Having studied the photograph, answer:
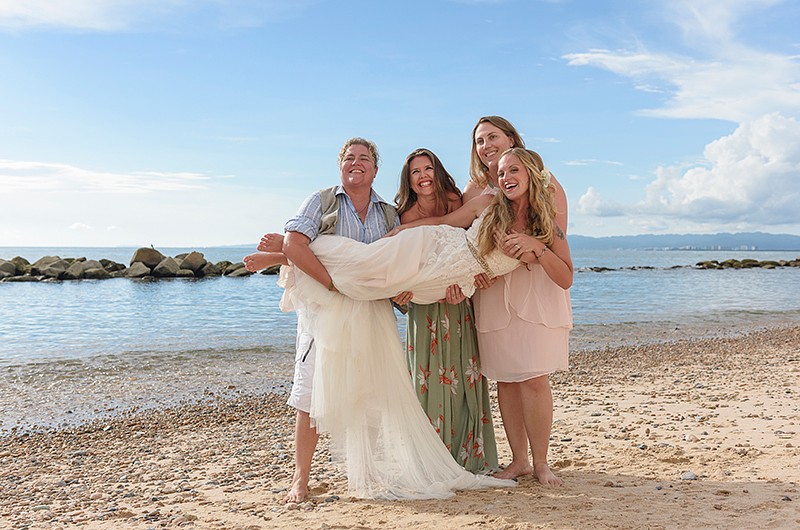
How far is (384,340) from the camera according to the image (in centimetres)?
412

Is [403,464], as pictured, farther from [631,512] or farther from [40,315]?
[40,315]

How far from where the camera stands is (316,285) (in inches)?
161

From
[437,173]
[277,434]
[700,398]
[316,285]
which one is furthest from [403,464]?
[700,398]

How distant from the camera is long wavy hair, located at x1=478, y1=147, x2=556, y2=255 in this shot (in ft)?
12.9

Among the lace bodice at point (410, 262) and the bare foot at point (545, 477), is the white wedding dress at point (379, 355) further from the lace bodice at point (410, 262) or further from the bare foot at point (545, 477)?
the bare foot at point (545, 477)

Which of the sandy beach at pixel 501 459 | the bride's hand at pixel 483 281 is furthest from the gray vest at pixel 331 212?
the sandy beach at pixel 501 459

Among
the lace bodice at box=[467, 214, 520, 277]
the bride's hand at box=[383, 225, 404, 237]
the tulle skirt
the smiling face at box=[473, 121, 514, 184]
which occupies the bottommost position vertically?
the tulle skirt

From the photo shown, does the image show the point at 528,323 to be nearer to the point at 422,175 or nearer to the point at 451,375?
the point at 451,375

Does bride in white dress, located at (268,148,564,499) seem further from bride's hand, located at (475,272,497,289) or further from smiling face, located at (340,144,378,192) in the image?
smiling face, located at (340,144,378,192)

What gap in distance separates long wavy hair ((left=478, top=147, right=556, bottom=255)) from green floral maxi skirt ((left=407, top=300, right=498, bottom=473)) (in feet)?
2.01

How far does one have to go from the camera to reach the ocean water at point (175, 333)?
30.2 feet

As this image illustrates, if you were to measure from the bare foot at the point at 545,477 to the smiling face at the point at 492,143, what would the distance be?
189cm

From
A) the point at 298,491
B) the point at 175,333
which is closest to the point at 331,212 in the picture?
the point at 298,491

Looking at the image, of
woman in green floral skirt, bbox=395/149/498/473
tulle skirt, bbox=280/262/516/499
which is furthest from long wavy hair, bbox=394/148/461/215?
tulle skirt, bbox=280/262/516/499
